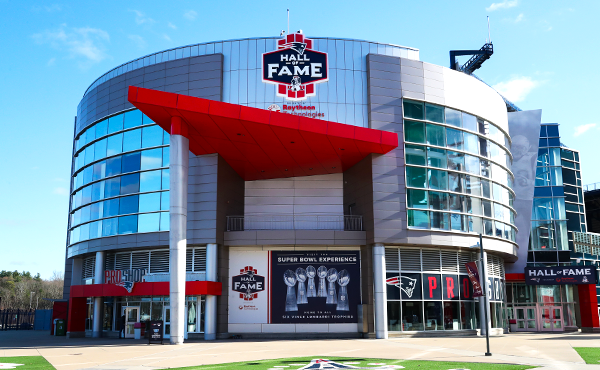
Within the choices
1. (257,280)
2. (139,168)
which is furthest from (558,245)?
(139,168)

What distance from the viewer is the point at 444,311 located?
111 ft

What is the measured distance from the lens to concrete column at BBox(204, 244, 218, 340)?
31.7 meters

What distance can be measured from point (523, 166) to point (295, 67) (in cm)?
2340

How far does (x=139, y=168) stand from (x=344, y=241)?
47.4 ft

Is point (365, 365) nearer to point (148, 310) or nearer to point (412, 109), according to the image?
point (148, 310)

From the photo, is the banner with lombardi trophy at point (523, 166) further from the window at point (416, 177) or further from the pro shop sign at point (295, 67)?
the pro shop sign at point (295, 67)

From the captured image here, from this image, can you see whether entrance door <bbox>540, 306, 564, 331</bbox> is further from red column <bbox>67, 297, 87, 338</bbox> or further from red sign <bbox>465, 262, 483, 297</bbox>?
red column <bbox>67, 297, 87, 338</bbox>

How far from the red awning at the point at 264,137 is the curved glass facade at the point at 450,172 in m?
2.79

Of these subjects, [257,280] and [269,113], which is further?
[257,280]

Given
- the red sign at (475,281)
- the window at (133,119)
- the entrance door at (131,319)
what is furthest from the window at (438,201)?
the entrance door at (131,319)

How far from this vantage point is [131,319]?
3509cm

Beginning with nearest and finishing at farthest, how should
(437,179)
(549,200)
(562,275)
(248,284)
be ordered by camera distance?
(248,284)
(437,179)
(562,275)
(549,200)

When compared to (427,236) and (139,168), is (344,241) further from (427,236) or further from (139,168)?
(139,168)

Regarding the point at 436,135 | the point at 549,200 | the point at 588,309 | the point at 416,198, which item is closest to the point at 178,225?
the point at 416,198
